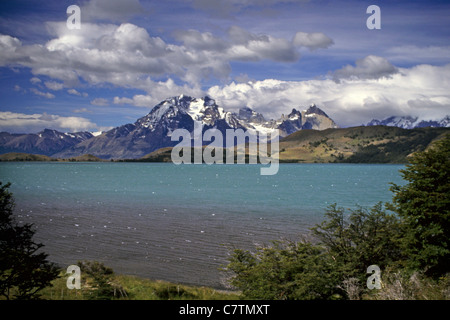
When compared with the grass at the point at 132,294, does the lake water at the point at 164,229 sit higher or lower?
lower

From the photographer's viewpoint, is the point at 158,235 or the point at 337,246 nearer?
the point at 337,246

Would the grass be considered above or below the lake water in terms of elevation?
above

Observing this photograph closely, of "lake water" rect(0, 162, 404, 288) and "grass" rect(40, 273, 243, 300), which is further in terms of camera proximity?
"lake water" rect(0, 162, 404, 288)

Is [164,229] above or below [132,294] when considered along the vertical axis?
below

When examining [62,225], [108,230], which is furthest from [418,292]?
[62,225]

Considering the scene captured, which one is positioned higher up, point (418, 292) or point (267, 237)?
point (418, 292)

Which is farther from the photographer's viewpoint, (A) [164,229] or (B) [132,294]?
(A) [164,229]

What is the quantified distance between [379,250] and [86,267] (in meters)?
20.2

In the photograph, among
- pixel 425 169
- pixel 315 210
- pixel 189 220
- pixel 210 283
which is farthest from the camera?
pixel 315 210

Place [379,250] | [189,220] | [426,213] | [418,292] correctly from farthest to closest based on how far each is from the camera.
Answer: [189,220], [379,250], [426,213], [418,292]

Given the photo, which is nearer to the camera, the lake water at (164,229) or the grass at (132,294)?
the grass at (132,294)
